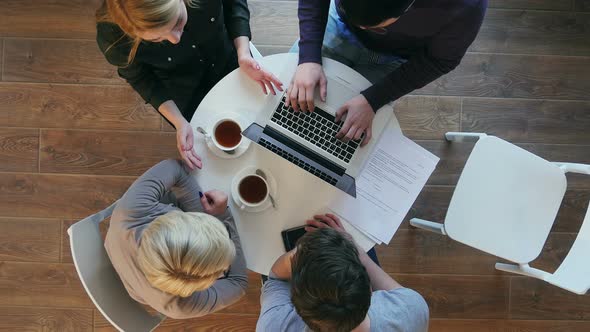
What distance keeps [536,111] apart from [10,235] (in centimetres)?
231

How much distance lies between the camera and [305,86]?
133 centimetres

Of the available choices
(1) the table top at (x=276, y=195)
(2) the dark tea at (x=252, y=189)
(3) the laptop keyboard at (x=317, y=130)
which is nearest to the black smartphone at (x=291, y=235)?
(1) the table top at (x=276, y=195)

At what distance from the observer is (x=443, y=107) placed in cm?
203

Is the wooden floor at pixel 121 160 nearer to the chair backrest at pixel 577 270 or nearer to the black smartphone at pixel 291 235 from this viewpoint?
the chair backrest at pixel 577 270

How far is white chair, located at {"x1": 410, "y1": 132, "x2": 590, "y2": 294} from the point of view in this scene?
5.16ft

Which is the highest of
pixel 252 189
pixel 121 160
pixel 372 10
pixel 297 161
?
pixel 372 10

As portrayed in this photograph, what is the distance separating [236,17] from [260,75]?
268 mm

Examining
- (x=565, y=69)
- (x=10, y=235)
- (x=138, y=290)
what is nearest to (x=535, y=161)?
(x=565, y=69)

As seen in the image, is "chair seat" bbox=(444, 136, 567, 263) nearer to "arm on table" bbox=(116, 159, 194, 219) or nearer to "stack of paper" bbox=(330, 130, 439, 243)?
"stack of paper" bbox=(330, 130, 439, 243)

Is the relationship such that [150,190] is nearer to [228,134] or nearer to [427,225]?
[228,134]

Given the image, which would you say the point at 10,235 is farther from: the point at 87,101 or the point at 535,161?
the point at 535,161

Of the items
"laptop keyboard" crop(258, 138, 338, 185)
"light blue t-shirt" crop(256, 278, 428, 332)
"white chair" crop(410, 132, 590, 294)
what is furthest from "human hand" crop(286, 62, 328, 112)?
"white chair" crop(410, 132, 590, 294)

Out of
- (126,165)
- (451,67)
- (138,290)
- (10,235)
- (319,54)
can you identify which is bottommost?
(10,235)

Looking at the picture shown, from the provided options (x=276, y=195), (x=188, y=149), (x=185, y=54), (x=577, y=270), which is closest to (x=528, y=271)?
(x=577, y=270)
